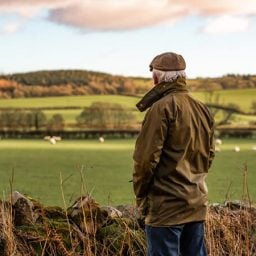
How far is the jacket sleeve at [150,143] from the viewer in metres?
4.41

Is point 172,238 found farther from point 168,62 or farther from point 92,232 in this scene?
point 92,232

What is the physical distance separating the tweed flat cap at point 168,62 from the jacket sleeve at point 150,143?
26 centimetres

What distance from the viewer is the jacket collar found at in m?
4.57

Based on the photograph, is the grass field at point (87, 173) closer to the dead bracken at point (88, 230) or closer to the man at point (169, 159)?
the dead bracken at point (88, 230)

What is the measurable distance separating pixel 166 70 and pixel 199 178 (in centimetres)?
66

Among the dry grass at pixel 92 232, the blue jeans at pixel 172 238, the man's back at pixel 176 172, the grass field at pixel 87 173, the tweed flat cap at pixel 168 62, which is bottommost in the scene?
the grass field at pixel 87 173

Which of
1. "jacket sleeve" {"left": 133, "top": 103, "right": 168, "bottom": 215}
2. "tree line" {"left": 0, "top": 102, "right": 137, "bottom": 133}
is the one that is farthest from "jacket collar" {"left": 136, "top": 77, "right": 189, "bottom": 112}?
"tree line" {"left": 0, "top": 102, "right": 137, "bottom": 133}

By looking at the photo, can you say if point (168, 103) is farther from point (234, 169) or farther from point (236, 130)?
point (236, 130)

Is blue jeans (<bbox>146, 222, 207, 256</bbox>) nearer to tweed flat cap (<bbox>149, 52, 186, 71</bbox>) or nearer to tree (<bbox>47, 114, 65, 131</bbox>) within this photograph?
tweed flat cap (<bbox>149, 52, 186, 71</bbox>)

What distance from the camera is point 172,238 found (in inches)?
181

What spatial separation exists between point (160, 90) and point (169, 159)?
40cm

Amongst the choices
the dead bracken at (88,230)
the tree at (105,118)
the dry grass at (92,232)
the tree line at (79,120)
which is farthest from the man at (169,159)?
the tree at (105,118)

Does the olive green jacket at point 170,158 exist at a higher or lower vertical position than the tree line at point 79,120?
higher

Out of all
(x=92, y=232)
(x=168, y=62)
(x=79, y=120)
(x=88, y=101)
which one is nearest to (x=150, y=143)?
(x=168, y=62)
